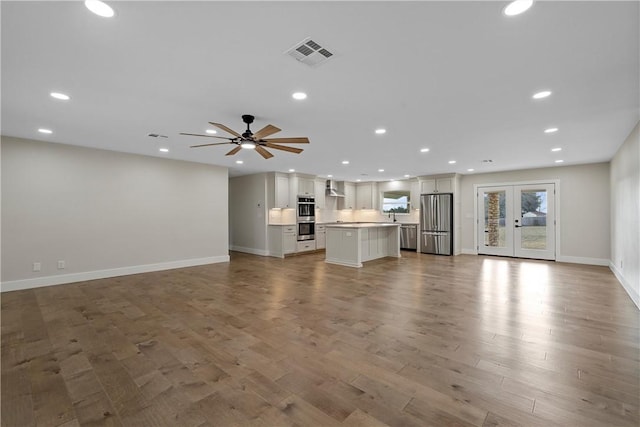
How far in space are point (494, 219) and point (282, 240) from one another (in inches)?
258

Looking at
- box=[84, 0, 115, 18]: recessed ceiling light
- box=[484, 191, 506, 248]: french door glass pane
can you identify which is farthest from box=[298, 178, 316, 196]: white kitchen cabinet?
box=[84, 0, 115, 18]: recessed ceiling light

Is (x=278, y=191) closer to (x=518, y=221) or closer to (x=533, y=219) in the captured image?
(x=518, y=221)

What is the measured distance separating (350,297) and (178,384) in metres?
2.76

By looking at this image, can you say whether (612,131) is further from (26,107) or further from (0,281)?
(0,281)

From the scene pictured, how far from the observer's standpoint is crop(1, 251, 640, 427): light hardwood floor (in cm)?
192

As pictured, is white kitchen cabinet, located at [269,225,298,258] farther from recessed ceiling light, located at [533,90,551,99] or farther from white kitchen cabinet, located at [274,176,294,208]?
recessed ceiling light, located at [533,90,551,99]

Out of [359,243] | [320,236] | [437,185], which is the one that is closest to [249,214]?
[320,236]

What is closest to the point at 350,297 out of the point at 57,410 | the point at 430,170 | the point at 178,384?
the point at 178,384

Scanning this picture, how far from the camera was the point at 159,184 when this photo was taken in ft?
21.8

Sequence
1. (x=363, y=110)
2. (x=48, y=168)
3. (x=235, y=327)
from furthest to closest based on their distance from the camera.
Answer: (x=48, y=168) → (x=363, y=110) → (x=235, y=327)

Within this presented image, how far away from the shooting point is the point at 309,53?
229cm

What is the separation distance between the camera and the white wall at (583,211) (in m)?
7.06

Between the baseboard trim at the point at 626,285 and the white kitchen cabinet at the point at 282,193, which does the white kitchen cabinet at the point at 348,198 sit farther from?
the baseboard trim at the point at 626,285

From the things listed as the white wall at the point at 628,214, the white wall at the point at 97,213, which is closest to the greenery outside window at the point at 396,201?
the white wall at the point at 628,214
